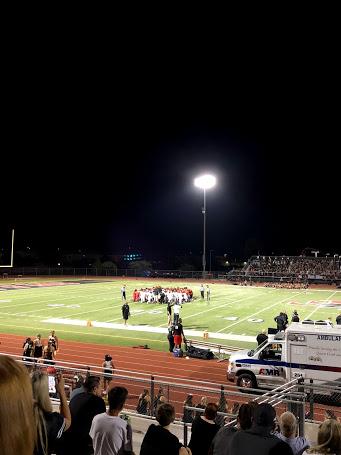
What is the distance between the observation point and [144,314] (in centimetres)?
2828

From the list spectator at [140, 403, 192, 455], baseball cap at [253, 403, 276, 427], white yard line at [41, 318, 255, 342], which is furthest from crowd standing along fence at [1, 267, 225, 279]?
baseball cap at [253, 403, 276, 427]

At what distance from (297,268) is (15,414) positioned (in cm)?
7024

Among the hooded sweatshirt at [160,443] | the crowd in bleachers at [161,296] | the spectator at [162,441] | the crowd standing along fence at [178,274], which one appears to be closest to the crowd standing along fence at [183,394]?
the spectator at [162,441]

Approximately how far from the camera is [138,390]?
41.5ft

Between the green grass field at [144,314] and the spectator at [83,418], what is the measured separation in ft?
45.7

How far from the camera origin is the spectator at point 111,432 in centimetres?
446

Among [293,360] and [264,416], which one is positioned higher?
[264,416]

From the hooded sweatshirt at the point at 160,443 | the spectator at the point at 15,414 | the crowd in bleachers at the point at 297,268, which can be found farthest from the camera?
the crowd in bleachers at the point at 297,268

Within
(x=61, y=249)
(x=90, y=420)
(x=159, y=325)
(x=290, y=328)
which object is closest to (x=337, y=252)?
(x=61, y=249)

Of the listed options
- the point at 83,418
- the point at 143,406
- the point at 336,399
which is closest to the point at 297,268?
the point at 336,399

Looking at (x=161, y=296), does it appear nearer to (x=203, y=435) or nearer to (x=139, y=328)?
(x=139, y=328)

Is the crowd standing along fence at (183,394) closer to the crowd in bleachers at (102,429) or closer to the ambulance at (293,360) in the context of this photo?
the ambulance at (293,360)

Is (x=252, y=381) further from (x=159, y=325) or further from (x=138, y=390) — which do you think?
(x=159, y=325)

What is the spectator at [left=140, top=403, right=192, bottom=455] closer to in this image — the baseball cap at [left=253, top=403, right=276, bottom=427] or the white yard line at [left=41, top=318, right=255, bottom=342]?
the baseball cap at [left=253, top=403, right=276, bottom=427]
